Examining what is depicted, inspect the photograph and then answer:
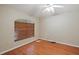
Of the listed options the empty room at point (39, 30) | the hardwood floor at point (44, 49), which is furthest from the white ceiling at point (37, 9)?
the hardwood floor at point (44, 49)

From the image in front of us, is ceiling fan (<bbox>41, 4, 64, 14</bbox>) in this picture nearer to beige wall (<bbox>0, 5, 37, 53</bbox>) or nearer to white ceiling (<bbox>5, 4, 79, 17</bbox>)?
white ceiling (<bbox>5, 4, 79, 17</bbox>)

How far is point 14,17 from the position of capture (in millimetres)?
1451

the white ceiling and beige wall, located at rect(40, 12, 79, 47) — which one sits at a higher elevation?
the white ceiling

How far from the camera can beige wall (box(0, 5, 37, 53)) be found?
1.41m

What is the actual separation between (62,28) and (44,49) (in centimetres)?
51

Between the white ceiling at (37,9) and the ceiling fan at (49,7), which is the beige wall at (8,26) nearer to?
the white ceiling at (37,9)

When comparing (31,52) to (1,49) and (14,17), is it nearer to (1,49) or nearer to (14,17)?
(1,49)

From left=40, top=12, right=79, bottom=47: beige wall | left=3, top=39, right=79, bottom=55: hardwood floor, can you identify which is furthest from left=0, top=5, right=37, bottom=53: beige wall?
left=40, top=12, right=79, bottom=47: beige wall

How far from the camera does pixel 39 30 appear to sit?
1583 millimetres

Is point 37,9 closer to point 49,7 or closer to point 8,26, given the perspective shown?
point 49,7

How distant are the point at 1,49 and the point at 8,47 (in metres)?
0.13

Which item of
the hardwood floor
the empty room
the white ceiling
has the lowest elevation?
the hardwood floor

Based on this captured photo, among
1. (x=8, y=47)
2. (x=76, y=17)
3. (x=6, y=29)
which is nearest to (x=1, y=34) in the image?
(x=6, y=29)

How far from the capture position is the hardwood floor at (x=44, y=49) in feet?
4.67
